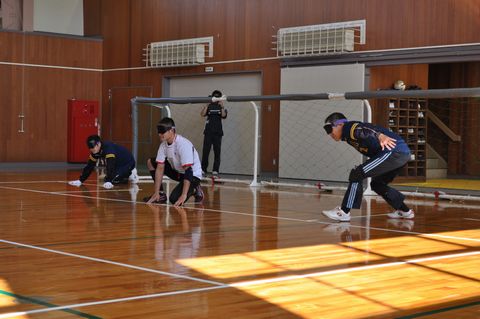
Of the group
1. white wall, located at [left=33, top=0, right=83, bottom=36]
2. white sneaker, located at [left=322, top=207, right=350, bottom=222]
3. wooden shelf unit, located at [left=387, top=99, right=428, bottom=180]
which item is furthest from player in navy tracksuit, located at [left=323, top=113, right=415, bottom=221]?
white wall, located at [left=33, top=0, right=83, bottom=36]

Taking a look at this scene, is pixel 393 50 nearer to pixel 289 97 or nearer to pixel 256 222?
pixel 289 97

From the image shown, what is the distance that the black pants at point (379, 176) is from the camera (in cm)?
788

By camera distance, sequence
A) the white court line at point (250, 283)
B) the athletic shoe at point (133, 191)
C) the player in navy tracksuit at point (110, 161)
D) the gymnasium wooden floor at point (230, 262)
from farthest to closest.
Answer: the player in navy tracksuit at point (110, 161) → the athletic shoe at point (133, 191) → the gymnasium wooden floor at point (230, 262) → the white court line at point (250, 283)

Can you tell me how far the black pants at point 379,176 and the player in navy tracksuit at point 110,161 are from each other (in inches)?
185

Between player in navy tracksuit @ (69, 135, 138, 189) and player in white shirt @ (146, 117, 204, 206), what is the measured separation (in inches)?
84.0

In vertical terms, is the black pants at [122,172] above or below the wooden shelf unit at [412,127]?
below

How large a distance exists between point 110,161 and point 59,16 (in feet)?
31.1

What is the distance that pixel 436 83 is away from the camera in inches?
730

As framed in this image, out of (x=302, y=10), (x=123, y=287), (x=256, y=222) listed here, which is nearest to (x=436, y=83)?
(x=302, y=10)

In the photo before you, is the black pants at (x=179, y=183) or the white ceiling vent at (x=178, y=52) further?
the white ceiling vent at (x=178, y=52)

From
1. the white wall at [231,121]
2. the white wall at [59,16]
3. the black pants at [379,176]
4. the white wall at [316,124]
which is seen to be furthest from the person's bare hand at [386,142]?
the white wall at [59,16]

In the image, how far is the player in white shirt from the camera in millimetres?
8930

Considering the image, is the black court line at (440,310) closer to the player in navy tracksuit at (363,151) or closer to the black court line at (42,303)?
the black court line at (42,303)

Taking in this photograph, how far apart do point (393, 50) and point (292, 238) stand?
8.51 m
